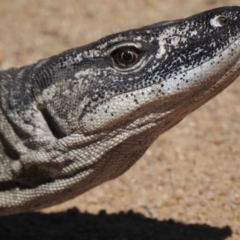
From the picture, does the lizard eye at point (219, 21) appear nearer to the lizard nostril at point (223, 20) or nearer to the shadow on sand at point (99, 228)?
the lizard nostril at point (223, 20)

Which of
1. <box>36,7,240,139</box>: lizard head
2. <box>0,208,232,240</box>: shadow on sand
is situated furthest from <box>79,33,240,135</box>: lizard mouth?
<box>0,208,232,240</box>: shadow on sand

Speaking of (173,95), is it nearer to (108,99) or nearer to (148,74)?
(148,74)

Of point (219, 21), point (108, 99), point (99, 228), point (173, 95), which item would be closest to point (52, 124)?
point (108, 99)

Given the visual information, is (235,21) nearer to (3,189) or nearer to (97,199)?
(3,189)

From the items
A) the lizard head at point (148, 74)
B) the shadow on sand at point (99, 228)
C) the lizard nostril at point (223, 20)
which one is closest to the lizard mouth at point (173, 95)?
the lizard head at point (148, 74)

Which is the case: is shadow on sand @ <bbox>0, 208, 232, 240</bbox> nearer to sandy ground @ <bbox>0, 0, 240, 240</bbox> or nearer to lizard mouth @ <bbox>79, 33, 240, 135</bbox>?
sandy ground @ <bbox>0, 0, 240, 240</bbox>
